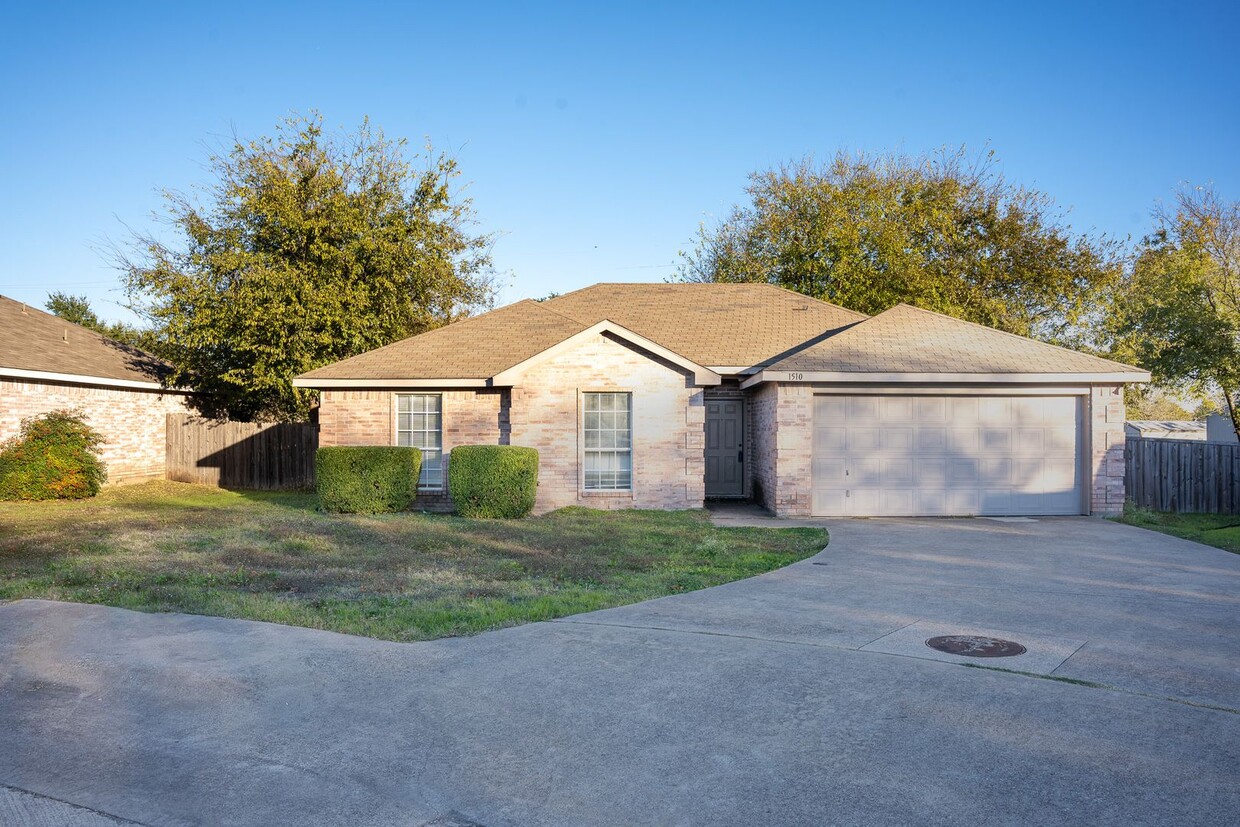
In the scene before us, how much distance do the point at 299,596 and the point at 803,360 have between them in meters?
9.82

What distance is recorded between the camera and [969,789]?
4.04 meters

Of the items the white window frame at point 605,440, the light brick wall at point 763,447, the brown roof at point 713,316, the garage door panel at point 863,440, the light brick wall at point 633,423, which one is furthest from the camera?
the brown roof at point 713,316

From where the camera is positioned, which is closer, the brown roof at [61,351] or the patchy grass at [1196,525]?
the patchy grass at [1196,525]

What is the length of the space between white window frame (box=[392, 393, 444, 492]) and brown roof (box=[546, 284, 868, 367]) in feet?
15.1

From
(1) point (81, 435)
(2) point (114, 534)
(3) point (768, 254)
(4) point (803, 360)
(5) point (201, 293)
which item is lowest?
(2) point (114, 534)

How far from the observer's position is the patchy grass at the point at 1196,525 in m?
12.5

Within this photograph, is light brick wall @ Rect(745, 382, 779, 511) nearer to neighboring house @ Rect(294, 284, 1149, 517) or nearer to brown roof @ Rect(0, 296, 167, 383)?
neighboring house @ Rect(294, 284, 1149, 517)

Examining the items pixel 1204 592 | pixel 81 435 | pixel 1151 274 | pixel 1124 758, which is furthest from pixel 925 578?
pixel 1151 274

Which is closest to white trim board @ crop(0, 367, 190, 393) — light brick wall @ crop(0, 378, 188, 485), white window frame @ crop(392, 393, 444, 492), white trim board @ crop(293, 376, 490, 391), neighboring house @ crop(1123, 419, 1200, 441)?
light brick wall @ crop(0, 378, 188, 485)

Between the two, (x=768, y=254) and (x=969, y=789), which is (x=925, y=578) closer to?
(x=969, y=789)

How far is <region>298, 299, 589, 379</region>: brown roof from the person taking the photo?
17141 mm

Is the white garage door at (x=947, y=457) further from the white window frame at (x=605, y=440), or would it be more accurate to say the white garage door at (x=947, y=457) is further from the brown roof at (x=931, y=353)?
the white window frame at (x=605, y=440)

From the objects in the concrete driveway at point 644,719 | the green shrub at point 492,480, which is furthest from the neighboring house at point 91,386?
the concrete driveway at point 644,719

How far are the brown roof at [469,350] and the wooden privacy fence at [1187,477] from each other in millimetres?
12140
